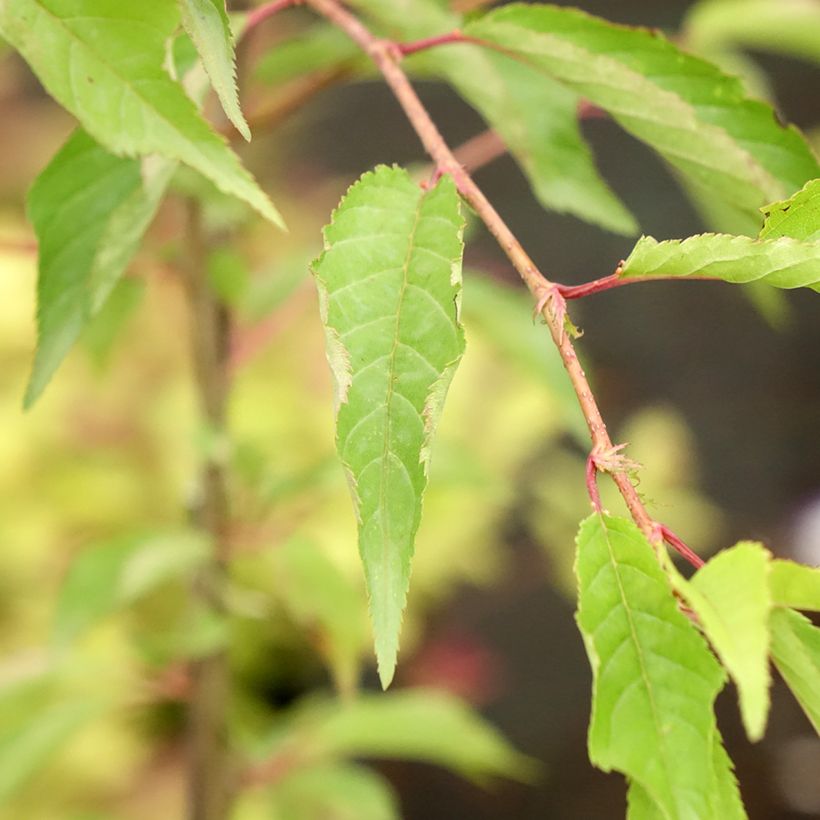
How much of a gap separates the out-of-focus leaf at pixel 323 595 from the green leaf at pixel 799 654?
0.47 meters

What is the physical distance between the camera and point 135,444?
1534mm

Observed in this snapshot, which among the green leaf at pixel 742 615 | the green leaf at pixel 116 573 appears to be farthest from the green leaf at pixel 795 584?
the green leaf at pixel 116 573

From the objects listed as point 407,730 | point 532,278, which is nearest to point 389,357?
point 532,278

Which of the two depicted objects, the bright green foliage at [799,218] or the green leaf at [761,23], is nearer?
the bright green foliage at [799,218]

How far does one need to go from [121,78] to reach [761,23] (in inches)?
19.1

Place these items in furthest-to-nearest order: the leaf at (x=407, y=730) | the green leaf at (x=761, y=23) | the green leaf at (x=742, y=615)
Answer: the leaf at (x=407, y=730)
the green leaf at (x=761, y=23)
the green leaf at (x=742, y=615)

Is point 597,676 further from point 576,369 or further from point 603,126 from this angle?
point 603,126

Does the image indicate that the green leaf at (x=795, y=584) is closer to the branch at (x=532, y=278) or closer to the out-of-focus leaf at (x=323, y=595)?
the branch at (x=532, y=278)

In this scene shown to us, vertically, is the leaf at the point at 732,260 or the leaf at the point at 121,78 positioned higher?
the leaf at the point at 121,78

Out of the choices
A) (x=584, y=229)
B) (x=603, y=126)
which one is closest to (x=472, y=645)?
(x=584, y=229)

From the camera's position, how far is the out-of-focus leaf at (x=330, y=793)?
795 millimetres

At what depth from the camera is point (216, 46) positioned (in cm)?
26

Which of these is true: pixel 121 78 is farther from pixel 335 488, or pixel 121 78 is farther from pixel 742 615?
pixel 335 488

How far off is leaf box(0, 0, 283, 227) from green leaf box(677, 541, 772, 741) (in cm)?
16
